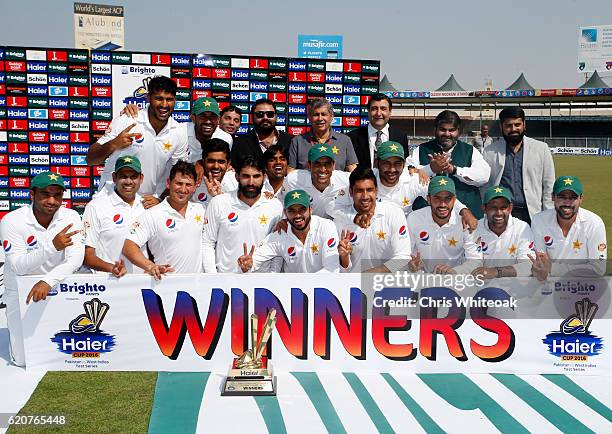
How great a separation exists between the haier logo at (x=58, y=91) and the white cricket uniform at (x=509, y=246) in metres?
11.5

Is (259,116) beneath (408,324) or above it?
above

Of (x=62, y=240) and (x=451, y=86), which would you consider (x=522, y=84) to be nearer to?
(x=451, y=86)

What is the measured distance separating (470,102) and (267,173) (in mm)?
63229

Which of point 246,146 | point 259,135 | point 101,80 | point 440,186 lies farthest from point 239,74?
point 440,186

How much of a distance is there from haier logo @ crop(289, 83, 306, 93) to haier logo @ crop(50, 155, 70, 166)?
5.59 meters

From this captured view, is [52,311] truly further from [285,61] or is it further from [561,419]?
Answer: [285,61]

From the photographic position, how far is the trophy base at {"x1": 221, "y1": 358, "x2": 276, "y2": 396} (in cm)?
507

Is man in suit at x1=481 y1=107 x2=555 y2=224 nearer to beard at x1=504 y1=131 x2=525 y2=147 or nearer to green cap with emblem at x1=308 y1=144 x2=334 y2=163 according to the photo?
beard at x1=504 y1=131 x2=525 y2=147

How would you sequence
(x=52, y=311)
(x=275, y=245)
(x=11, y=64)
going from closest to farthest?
(x=52, y=311) < (x=275, y=245) < (x=11, y=64)

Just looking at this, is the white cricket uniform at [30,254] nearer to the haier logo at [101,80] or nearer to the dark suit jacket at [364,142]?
the dark suit jacket at [364,142]

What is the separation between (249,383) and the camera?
16.8 feet

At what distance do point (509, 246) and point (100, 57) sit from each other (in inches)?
451

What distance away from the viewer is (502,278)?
5613 millimetres

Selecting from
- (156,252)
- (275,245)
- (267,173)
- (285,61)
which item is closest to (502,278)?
(275,245)
